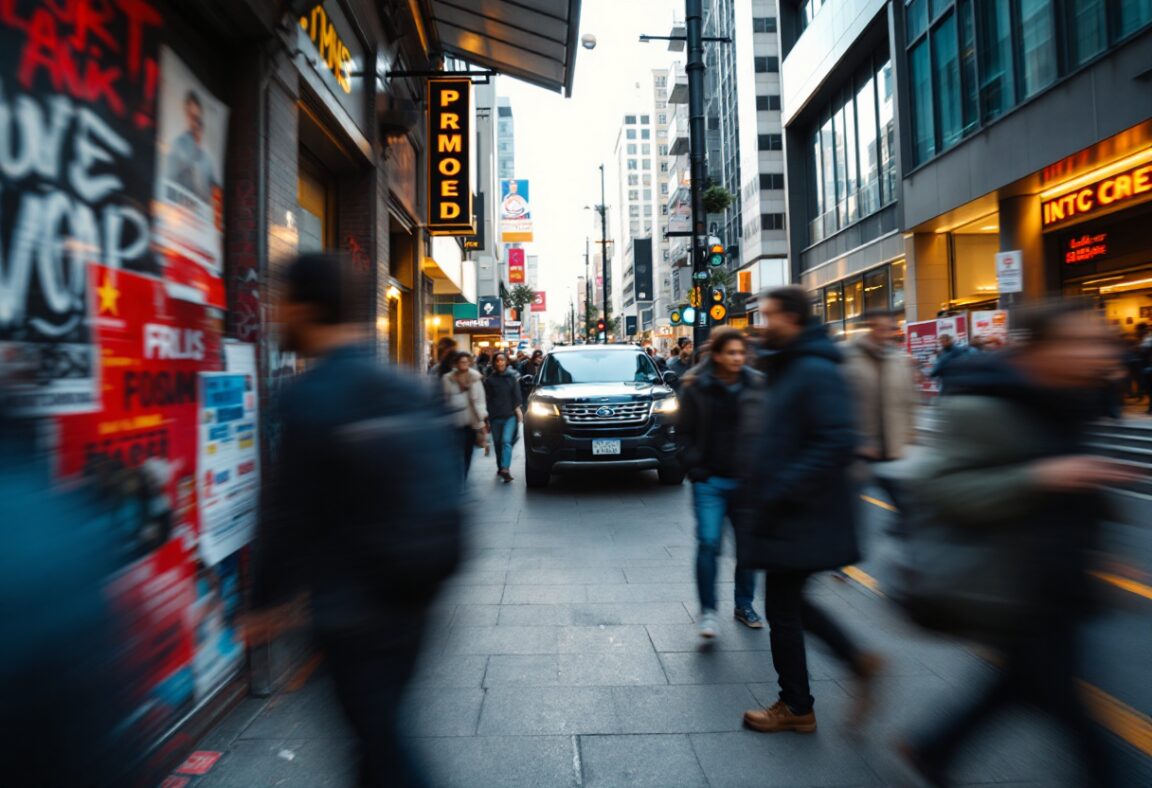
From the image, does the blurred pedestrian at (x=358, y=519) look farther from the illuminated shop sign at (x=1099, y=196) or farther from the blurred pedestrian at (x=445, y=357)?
the illuminated shop sign at (x=1099, y=196)

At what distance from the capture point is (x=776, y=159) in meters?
45.9

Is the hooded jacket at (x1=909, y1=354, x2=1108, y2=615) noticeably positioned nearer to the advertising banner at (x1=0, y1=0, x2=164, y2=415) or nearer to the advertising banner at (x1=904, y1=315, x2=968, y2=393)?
the advertising banner at (x1=0, y1=0, x2=164, y2=415)

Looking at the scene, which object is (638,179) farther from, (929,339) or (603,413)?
(603,413)

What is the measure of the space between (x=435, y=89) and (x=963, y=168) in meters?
15.0

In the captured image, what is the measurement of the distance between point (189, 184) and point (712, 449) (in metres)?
3.22

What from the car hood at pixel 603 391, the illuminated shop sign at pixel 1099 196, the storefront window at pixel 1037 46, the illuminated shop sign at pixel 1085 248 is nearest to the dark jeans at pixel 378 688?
the car hood at pixel 603 391

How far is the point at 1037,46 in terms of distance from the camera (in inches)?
627

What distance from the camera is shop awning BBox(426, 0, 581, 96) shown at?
1001 cm

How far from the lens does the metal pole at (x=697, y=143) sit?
43.0ft

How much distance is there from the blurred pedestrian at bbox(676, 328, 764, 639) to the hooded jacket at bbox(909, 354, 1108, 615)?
7.06ft

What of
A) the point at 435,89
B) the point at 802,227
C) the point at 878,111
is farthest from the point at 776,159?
the point at 435,89

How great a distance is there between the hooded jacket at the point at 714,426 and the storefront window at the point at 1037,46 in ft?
52.5

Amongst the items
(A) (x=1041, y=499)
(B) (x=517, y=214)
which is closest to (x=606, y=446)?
(A) (x=1041, y=499)

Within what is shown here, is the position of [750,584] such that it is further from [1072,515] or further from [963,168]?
[963,168]
